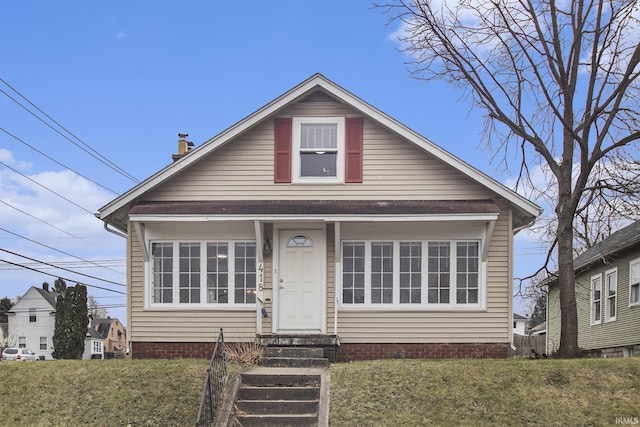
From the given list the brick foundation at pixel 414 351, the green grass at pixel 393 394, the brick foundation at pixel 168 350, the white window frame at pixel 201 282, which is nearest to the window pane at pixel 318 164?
the white window frame at pixel 201 282

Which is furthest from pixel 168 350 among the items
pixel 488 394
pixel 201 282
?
pixel 488 394

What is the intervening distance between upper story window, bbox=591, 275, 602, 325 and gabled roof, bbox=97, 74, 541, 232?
11452 millimetres

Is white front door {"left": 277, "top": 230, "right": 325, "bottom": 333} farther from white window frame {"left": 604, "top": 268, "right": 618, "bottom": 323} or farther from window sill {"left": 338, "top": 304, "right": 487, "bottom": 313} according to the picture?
white window frame {"left": 604, "top": 268, "right": 618, "bottom": 323}

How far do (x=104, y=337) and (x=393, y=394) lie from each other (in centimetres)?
7086

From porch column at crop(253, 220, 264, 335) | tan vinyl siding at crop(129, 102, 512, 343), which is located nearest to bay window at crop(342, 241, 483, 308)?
tan vinyl siding at crop(129, 102, 512, 343)

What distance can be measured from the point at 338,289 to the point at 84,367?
5341 mm

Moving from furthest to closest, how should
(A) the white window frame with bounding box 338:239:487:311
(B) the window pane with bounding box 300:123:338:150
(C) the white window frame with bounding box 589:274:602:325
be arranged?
(C) the white window frame with bounding box 589:274:602:325 → (B) the window pane with bounding box 300:123:338:150 → (A) the white window frame with bounding box 338:239:487:311

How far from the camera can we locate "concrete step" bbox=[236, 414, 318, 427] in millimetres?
10406

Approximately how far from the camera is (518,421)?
10.0m

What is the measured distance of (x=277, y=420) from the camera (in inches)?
414

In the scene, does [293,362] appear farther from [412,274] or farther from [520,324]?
[520,324]

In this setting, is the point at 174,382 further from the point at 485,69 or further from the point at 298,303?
the point at 485,69

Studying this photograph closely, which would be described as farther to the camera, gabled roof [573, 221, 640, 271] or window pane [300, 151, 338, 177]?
gabled roof [573, 221, 640, 271]

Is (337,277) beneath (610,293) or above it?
above
